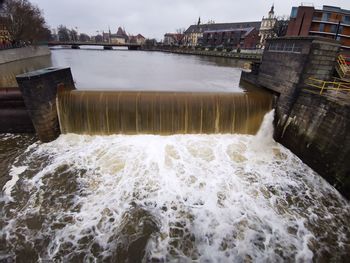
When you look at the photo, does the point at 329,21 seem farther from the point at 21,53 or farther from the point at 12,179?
the point at 21,53

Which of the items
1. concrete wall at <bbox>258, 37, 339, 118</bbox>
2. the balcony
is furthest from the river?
the balcony

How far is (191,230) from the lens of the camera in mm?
6480

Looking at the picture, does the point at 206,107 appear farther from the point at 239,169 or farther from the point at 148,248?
the point at 148,248

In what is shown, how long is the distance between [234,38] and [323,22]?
→ 141 ft

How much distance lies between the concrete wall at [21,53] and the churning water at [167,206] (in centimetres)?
3190

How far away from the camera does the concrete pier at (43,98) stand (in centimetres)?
992

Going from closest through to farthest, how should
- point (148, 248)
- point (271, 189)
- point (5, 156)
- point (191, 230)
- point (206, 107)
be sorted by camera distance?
point (148, 248), point (191, 230), point (271, 189), point (5, 156), point (206, 107)

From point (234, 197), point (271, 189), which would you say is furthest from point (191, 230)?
point (271, 189)

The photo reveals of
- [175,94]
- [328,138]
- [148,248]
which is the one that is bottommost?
[148,248]

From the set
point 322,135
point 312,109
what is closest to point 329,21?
point 312,109

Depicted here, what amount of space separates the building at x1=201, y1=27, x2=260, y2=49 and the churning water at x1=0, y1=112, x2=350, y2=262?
75957mm

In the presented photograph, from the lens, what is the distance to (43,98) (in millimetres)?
10555

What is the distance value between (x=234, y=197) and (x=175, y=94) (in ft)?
22.2

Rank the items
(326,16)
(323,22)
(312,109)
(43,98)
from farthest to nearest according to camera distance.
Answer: (323,22) < (326,16) < (43,98) < (312,109)
